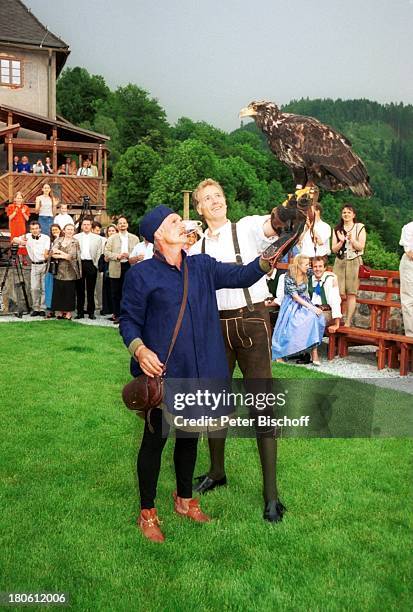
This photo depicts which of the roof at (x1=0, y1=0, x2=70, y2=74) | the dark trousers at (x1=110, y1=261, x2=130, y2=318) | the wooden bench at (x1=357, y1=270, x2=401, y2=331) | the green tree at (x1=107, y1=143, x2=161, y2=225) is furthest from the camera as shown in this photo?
the green tree at (x1=107, y1=143, x2=161, y2=225)

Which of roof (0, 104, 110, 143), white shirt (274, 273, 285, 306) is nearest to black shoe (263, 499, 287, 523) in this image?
white shirt (274, 273, 285, 306)

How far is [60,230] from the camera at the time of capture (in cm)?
1159

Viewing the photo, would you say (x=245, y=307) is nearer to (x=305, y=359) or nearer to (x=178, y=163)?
(x=305, y=359)

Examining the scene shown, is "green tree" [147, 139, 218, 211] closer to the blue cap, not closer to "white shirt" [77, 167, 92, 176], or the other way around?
"white shirt" [77, 167, 92, 176]

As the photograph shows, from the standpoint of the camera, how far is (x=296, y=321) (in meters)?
7.59

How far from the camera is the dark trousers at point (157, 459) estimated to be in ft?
11.1

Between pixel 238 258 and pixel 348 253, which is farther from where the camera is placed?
pixel 348 253

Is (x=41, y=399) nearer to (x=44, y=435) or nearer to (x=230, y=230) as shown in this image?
(x=44, y=435)

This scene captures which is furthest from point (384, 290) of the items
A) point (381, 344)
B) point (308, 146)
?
point (308, 146)

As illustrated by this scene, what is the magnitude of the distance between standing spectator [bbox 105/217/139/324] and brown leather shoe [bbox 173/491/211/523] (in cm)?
752

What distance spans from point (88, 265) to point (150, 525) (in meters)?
8.33

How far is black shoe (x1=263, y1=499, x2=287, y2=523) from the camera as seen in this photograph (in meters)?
3.57

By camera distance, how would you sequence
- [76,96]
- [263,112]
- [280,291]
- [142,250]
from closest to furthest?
[280,291] → [263,112] → [142,250] → [76,96]

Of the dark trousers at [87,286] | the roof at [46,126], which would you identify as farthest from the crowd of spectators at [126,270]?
the roof at [46,126]
